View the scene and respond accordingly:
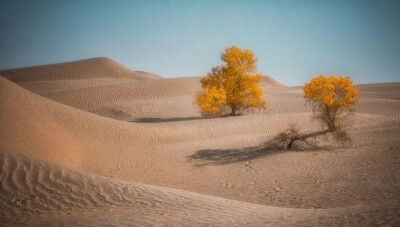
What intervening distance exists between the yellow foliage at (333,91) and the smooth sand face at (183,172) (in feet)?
6.93

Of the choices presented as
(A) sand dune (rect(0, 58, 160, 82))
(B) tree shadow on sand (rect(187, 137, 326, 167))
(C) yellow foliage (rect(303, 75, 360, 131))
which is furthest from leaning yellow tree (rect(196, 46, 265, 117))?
(A) sand dune (rect(0, 58, 160, 82))

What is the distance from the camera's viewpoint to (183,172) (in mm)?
11031

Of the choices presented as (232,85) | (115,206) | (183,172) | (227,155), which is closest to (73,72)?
(232,85)

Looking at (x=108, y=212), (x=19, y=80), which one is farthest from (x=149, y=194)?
(x=19, y=80)

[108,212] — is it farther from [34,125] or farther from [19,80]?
[19,80]

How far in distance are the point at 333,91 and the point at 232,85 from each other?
1105 cm

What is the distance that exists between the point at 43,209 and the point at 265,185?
6337 mm

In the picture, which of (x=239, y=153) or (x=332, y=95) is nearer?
(x=332, y=95)

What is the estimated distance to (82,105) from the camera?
1272 inches

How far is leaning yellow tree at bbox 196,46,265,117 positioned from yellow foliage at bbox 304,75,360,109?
33.4 ft

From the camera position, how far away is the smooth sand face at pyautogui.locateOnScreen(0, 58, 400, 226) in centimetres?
531

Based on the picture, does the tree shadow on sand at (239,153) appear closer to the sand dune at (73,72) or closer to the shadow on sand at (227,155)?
the shadow on sand at (227,155)

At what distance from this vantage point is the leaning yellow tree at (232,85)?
22.2 m

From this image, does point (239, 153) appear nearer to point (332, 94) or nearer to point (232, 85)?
point (332, 94)
